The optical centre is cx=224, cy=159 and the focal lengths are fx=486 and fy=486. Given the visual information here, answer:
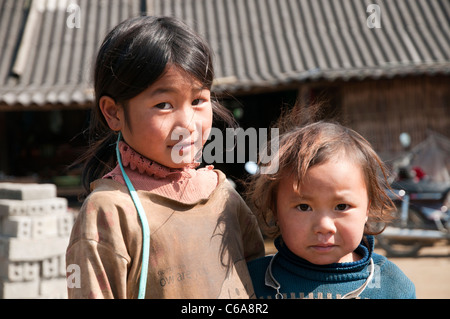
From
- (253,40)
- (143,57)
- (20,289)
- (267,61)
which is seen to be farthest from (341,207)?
(253,40)

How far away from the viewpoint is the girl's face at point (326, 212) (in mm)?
1567

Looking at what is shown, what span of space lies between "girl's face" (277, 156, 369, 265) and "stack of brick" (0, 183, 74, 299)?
3.13 metres

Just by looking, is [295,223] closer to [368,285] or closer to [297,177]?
[297,177]

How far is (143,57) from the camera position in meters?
1.41

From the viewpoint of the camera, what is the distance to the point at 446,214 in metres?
7.25

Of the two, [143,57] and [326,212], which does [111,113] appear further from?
[326,212]

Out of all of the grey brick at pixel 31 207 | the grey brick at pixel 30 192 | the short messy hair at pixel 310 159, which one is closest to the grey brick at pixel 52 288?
the grey brick at pixel 31 207

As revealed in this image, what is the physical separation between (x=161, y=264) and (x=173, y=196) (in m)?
0.22

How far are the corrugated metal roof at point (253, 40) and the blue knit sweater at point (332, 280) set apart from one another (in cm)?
551

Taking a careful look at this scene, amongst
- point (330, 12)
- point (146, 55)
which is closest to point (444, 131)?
point (330, 12)

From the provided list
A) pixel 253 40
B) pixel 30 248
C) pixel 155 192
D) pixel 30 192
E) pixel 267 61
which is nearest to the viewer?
pixel 155 192

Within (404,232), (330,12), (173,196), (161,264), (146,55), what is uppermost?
(330,12)

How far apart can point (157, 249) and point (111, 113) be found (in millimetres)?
448

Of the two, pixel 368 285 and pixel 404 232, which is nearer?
pixel 368 285
